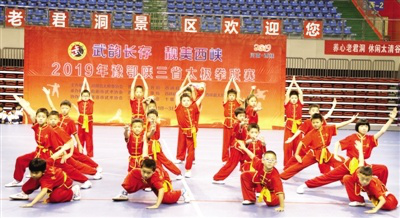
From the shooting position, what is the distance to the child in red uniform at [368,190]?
6.03 metres

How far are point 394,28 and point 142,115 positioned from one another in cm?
1265

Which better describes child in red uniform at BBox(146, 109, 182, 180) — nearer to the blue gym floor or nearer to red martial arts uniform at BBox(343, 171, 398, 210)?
the blue gym floor

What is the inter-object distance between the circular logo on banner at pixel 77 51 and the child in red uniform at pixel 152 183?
34.6 feet

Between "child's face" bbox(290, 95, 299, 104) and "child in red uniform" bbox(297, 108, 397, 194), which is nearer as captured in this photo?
"child in red uniform" bbox(297, 108, 397, 194)

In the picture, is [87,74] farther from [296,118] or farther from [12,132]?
[296,118]

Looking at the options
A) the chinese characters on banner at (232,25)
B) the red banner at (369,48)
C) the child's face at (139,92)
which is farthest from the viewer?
the red banner at (369,48)

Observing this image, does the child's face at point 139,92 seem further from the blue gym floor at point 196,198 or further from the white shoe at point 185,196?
the white shoe at point 185,196

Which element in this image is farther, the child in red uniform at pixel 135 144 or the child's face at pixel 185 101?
the child's face at pixel 185 101

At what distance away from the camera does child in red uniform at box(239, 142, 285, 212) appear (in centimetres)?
611

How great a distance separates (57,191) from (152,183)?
1115mm

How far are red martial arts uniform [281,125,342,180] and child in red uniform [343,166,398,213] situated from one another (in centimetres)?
103

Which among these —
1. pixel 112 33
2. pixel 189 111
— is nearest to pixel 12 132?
pixel 112 33

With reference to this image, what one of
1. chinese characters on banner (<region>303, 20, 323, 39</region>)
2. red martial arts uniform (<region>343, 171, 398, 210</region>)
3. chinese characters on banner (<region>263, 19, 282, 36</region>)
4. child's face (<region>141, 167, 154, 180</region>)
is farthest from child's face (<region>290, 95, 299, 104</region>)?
chinese characters on banner (<region>303, 20, 323, 39</region>)

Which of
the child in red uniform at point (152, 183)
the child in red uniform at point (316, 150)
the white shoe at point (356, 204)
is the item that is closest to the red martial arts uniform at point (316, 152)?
the child in red uniform at point (316, 150)
